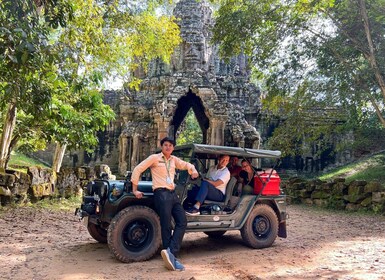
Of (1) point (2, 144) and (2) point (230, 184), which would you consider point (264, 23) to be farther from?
(1) point (2, 144)

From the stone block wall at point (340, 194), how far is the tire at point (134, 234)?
9.04 meters

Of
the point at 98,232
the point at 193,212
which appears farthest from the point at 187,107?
the point at 193,212

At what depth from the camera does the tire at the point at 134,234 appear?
562 centimetres

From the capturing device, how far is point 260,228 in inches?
281

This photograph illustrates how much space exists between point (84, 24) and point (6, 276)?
740 centimetres

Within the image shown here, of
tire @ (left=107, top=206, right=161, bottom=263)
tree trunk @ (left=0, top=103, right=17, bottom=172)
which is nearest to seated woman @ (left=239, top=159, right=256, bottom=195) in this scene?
tire @ (left=107, top=206, right=161, bottom=263)

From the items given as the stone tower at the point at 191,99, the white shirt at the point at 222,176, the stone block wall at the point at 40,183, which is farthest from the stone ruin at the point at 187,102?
the white shirt at the point at 222,176

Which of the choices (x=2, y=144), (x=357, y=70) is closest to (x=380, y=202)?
(x=357, y=70)

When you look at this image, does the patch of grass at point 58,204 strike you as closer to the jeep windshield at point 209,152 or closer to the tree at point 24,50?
the tree at point 24,50

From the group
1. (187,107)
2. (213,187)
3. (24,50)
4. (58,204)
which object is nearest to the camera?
(24,50)

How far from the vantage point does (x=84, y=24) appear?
1021 cm

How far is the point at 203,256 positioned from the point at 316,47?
1038 cm

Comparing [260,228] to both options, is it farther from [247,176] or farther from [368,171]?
[368,171]

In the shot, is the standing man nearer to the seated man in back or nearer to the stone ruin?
the seated man in back
